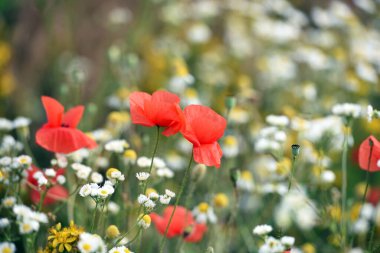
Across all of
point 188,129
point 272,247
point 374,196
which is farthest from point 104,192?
point 374,196

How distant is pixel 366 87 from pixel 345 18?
1.94ft

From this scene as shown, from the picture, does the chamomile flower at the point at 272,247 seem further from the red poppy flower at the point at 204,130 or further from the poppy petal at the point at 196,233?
the poppy petal at the point at 196,233

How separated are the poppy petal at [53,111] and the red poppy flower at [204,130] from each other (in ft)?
1.30

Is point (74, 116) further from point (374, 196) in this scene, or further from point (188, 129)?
point (374, 196)

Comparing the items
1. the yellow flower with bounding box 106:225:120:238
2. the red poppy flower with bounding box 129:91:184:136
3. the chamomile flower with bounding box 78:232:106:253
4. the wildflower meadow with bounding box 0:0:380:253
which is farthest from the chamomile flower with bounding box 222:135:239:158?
the chamomile flower with bounding box 78:232:106:253

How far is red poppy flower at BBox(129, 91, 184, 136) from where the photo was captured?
1.52m

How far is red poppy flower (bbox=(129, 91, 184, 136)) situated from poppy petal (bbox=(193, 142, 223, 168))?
0.24ft

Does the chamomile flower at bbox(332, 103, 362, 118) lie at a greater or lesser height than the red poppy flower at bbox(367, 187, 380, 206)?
greater

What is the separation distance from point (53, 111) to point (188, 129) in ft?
1.43

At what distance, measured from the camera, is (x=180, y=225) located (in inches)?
75.7

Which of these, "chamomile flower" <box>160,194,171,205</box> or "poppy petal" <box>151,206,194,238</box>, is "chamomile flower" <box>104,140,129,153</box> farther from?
"chamomile flower" <box>160,194,171,205</box>

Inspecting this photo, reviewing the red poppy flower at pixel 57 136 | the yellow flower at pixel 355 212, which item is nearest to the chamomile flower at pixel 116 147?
the red poppy flower at pixel 57 136

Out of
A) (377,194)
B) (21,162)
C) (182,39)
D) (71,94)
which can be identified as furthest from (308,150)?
(182,39)

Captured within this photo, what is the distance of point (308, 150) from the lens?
101 inches
